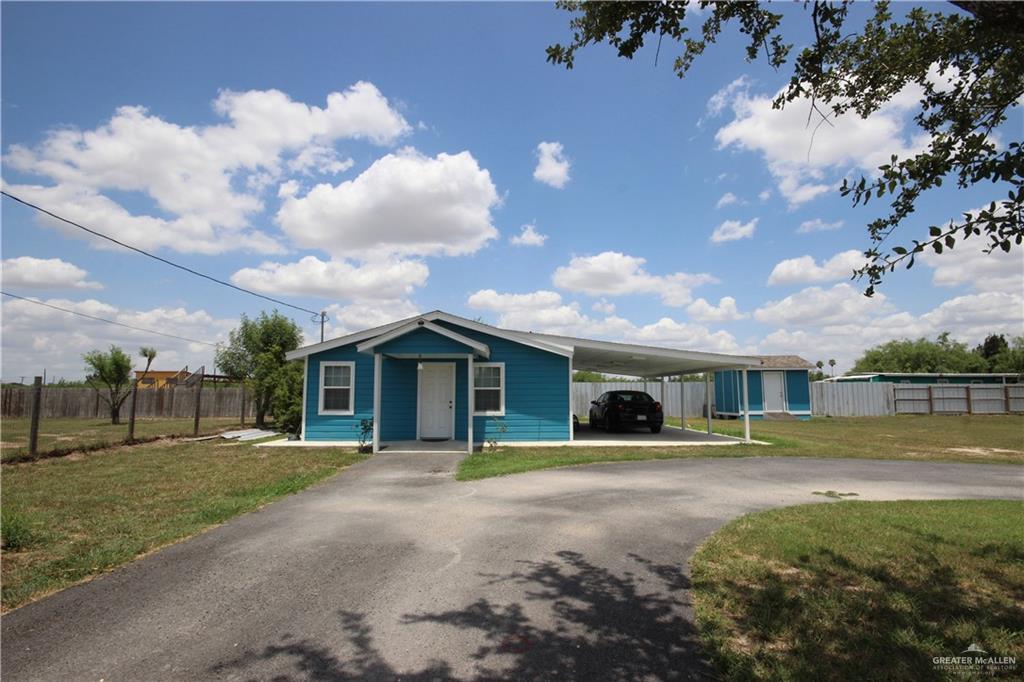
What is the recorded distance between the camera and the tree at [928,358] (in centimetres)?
5800

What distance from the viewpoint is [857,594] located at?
13.6 ft

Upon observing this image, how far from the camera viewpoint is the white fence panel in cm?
3059

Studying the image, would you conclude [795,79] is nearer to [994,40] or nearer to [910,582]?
A: [994,40]

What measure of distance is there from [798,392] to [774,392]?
1.20m

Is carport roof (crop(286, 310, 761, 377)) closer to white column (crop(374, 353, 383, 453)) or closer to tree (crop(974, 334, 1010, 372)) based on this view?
white column (crop(374, 353, 383, 453))

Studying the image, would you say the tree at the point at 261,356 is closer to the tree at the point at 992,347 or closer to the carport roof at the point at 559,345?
the carport roof at the point at 559,345

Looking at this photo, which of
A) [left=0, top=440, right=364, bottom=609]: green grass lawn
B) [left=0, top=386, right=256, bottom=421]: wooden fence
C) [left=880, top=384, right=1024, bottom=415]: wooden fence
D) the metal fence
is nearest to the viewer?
[left=0, top=440, right=364, bottom=609]: green grass lawn

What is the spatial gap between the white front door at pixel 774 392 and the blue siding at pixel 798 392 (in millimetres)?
288

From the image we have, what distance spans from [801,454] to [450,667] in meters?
12.4

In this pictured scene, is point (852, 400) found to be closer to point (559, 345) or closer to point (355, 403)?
point (559, 345)

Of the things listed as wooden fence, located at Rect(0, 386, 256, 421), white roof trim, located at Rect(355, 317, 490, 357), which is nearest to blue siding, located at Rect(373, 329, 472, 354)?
white roof trim, located at Rect(355, 317, 490, 357)

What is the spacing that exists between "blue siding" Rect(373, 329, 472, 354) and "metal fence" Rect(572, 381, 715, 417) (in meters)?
17.5

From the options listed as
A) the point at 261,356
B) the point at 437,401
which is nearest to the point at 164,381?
the point at 261,356

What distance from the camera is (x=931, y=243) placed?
9.26ft
